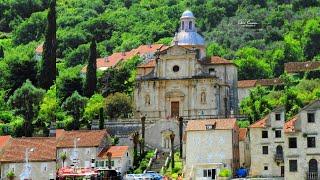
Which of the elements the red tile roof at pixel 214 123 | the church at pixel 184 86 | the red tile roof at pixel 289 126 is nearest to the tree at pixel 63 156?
the red tile roof at pixel 214 123

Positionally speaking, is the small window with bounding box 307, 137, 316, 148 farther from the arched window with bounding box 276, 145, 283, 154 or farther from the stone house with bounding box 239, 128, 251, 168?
the stone house with bounding box 239, 128, 251, 168

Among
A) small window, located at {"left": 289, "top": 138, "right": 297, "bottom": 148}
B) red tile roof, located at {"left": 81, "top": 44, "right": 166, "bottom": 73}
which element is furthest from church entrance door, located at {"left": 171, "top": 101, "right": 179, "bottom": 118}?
red tile roof, located at {"left": 81, "top": 44, "right": 166, "bottom": 73}

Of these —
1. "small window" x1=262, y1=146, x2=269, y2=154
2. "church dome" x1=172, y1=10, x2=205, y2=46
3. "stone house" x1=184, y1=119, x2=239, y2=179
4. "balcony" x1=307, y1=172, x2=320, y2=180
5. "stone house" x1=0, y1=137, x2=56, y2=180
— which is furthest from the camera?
"church dome" x1=172, y1=10, x2=205, y2=46

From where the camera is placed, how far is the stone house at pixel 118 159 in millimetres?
79938

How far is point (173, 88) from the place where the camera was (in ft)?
327

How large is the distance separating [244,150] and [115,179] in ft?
48.9

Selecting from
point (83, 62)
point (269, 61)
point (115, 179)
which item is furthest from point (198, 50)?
point (83, 62)

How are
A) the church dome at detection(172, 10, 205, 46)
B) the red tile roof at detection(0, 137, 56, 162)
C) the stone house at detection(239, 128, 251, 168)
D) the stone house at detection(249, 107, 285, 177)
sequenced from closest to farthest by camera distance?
the stone house at detection(249, 107, 285, 177) → the red tile roof at detection(0, 137, 56, 162) → the stone house at detection(239, 128, 251, 168) → the church dome at detection(172, 10, 205, 46)

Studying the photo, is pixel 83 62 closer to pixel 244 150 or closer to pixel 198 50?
pixel 198 50

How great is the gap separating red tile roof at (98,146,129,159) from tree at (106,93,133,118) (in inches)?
703

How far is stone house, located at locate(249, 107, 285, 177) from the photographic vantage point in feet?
245

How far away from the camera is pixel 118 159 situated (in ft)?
263

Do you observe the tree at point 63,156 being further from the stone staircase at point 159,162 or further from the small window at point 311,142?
the small window at point 311,142

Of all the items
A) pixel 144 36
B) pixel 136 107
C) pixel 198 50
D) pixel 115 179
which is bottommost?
pixel 115 179
